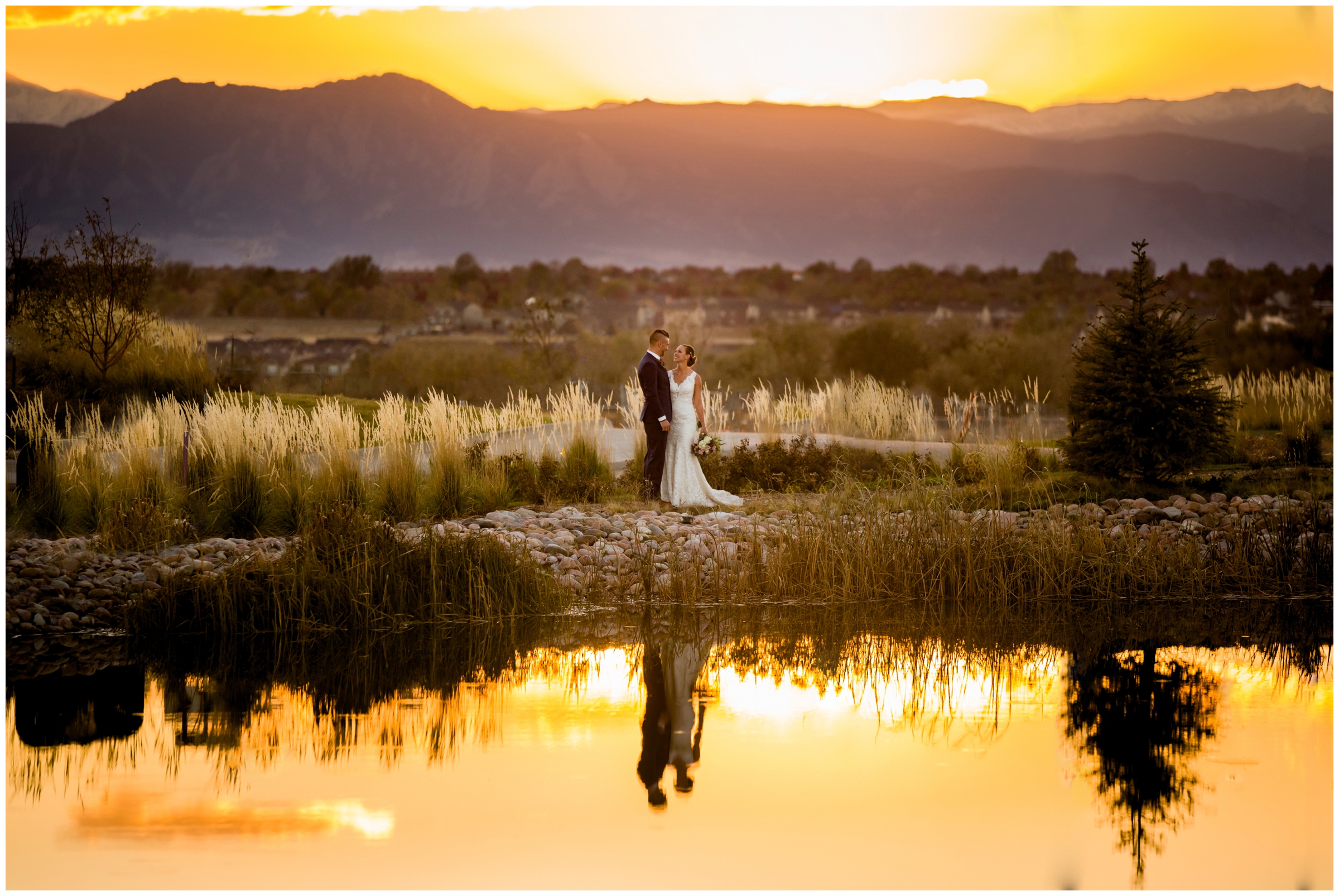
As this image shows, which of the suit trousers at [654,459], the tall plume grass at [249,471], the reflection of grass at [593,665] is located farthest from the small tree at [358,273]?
the reflection of grass at [593,665]

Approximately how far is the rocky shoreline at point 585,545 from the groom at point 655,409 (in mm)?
723

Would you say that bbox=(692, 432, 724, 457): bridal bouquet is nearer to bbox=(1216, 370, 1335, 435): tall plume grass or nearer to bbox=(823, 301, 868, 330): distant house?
bbox=(1216, 370, 1335, 435): tall plume grass

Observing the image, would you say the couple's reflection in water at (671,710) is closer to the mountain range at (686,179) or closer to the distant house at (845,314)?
the distant house at (845,314)

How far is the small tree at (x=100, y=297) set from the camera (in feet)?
43.5

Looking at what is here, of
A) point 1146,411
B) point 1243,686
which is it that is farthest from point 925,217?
point 1243,686

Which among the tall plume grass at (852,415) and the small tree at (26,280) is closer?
the small tree at (26,280)

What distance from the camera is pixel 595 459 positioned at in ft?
34.4

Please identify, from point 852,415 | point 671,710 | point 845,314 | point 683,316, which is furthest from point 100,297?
point 845,314

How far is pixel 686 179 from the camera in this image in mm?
72000

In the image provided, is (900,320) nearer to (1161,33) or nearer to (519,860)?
(1161,33)

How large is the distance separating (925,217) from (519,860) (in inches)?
2629

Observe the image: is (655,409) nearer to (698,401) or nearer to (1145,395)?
(698,401)

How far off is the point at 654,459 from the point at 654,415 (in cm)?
40

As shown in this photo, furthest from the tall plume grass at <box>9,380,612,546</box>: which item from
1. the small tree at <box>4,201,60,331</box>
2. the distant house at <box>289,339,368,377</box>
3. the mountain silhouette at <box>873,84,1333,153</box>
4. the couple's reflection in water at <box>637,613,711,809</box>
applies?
the mountain silhouette at <box>873,84,1333,153</box>
